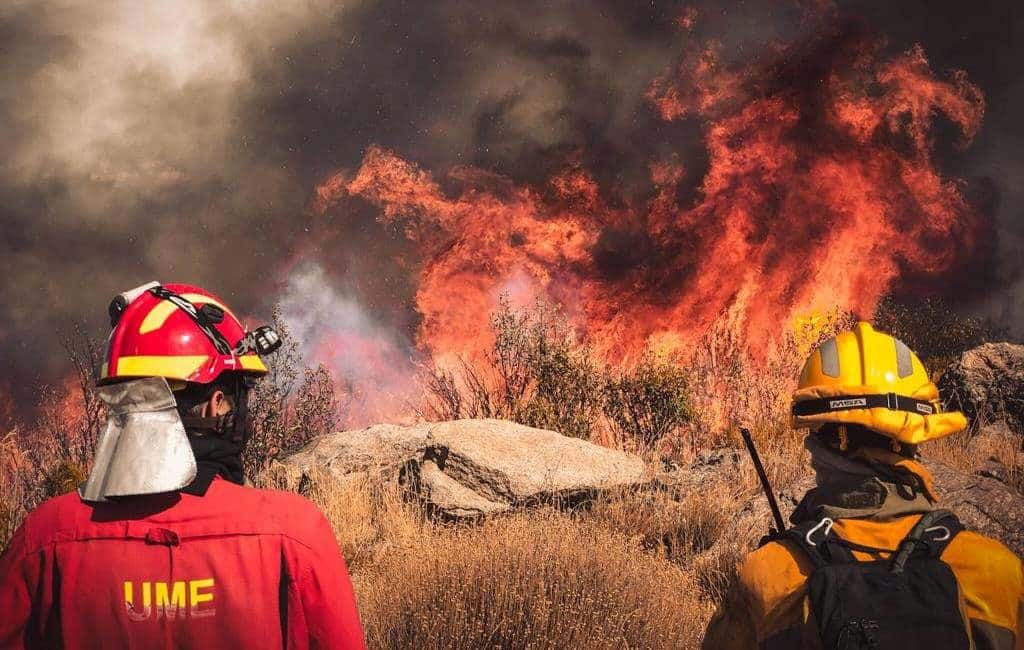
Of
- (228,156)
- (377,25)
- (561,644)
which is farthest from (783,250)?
(561,644)

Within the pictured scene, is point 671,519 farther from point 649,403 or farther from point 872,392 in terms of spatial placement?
point 872,392

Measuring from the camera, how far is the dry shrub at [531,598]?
4688mm

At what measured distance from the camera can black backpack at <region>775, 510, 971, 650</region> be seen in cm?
189

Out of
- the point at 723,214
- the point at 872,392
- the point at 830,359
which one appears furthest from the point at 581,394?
the point at 723,214

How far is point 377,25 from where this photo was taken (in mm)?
22719

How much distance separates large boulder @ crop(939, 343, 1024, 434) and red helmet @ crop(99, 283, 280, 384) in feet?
33.3

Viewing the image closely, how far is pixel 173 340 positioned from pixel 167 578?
65cm

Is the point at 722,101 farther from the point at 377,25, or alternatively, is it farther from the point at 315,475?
the point at 315,475

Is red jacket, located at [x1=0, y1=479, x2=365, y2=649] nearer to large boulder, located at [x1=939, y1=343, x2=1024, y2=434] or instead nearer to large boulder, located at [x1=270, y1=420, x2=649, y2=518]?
large boulder, located at [x1=270, y1=420, x2=649, y2=518]

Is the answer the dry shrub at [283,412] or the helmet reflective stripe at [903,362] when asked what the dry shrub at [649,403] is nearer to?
the dry shrub at [283,412]

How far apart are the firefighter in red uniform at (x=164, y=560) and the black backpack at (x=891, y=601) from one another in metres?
1.12

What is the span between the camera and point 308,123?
21766 mm

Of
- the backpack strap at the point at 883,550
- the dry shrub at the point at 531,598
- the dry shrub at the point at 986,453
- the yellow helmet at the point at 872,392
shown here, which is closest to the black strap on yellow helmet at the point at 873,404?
the yellow helmet at the point at 872,392

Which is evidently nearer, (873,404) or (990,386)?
(873,404)
